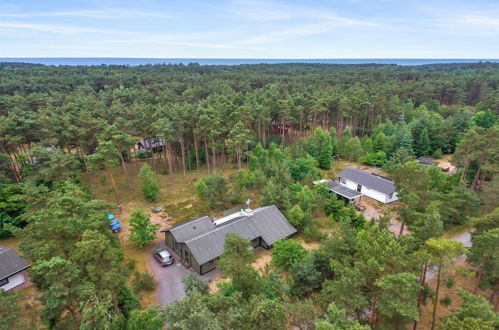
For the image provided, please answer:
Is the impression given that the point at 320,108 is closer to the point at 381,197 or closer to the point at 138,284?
the point at 381,197

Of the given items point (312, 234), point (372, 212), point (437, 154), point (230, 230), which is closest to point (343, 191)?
point (372, 212)

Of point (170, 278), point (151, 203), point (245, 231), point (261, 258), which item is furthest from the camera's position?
point (151, 203)

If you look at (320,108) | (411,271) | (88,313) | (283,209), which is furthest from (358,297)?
(320,108)

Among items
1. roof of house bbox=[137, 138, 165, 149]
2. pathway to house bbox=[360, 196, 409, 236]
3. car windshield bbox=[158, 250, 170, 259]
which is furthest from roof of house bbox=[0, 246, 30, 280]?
pathway to house bbox=[360, 196, 409, 236]

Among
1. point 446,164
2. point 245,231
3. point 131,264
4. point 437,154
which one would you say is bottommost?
point 446,164

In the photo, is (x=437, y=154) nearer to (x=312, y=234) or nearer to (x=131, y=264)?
(x=312, y=234)

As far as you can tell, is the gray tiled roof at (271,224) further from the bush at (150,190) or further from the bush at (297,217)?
the bush at (150,190)

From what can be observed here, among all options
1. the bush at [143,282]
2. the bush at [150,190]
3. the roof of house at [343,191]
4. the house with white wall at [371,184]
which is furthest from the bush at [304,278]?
the bush at [150,190]
